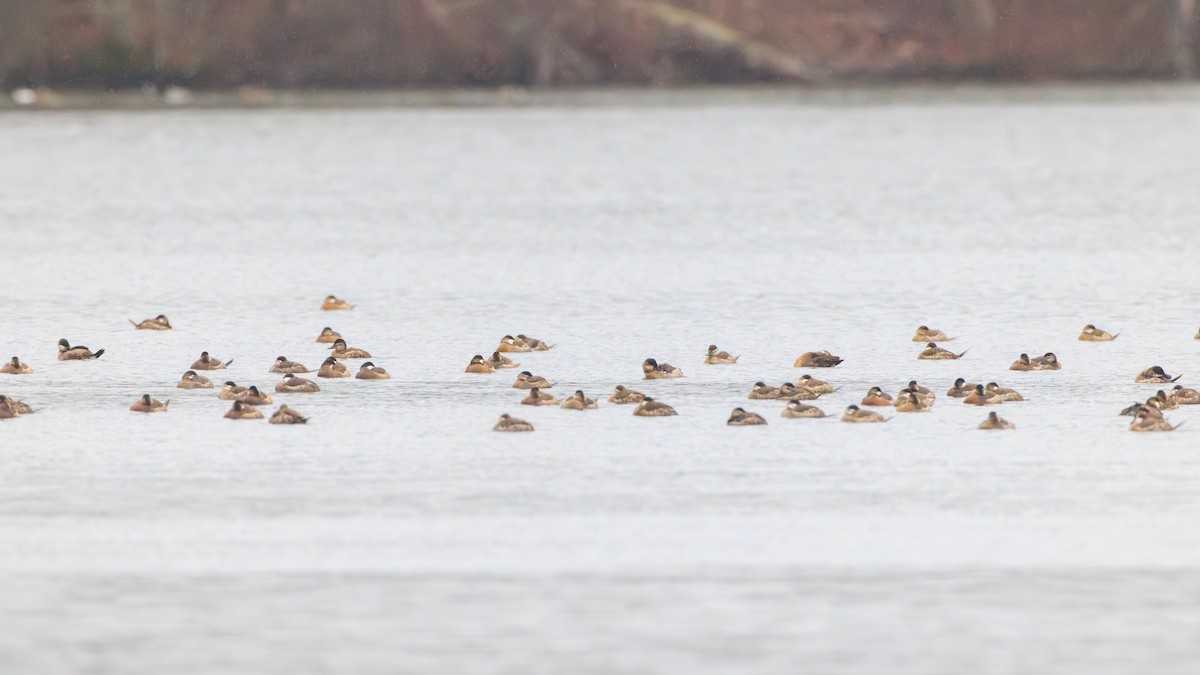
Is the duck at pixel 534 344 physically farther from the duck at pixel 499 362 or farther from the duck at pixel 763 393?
the duck at pixel 763 393

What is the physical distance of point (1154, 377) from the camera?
10.3m

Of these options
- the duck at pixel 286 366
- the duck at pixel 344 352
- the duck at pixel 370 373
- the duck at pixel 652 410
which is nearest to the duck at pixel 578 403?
the duck at pixel 652 410

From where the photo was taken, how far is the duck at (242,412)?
965 cm

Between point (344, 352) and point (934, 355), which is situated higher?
point (934, 355)

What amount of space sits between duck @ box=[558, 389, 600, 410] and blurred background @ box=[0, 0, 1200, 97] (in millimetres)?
46237

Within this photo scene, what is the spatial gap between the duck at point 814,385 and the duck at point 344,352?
2.71 meters

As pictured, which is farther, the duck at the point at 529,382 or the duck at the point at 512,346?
the duck at the point at 512,346

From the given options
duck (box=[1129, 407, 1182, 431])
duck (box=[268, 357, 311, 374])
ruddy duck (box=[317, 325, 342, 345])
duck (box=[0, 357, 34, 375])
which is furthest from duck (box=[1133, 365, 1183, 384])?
duck (box=[0, 357, 34, 375])

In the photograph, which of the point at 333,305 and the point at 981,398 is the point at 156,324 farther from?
the point at 981,398

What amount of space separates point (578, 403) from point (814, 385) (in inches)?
47.8

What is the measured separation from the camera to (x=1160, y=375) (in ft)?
33.8

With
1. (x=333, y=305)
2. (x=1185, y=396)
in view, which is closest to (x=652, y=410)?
(x=1185, y=396)

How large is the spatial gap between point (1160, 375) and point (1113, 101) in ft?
120

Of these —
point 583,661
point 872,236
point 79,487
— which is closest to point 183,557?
point 79,487
